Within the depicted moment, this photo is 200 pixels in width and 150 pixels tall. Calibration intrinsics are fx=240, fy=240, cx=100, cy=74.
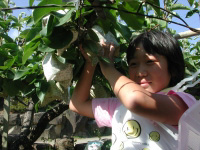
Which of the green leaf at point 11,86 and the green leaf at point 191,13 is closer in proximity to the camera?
the green leaf at point 11,86

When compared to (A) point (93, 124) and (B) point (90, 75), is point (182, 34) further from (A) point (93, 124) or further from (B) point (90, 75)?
(A) point (93, 124)

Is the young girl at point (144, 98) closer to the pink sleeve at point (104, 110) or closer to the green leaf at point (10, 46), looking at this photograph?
the pink sleeve at point (104, 110)

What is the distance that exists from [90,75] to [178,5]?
745mm

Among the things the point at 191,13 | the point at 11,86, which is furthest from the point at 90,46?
the point at 191,13

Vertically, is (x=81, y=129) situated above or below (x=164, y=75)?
below

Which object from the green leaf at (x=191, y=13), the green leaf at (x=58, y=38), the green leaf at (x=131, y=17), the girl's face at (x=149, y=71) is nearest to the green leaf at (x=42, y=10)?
the green leaf at (x=58, y=38)

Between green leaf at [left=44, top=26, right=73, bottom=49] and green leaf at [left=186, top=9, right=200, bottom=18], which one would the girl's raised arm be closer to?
green leaf at [left=44, top=26, right=73, bottom=49]

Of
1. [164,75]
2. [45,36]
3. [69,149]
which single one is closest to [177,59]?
[164,75]

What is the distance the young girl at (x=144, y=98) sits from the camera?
23.0 inches

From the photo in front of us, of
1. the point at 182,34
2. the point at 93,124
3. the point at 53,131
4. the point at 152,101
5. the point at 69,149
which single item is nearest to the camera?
the point at 152,101

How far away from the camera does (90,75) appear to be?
728 millimetres

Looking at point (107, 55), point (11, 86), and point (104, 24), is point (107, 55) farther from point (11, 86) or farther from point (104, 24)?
point (11, 86)

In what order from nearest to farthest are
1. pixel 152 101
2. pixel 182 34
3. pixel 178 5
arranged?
pixel 152 101 < pixel 182 34 < pixel 178 5

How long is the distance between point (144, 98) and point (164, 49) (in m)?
0.23
